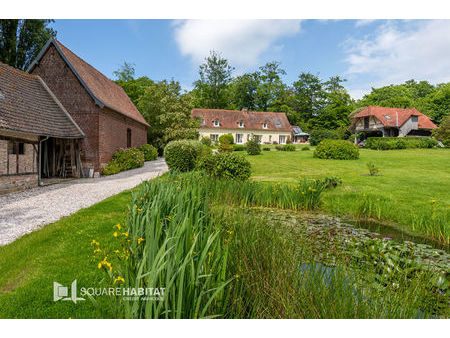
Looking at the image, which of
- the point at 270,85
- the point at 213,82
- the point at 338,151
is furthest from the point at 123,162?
the point at 270,85

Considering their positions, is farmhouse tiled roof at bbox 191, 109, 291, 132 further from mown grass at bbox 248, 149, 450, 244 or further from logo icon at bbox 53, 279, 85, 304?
logo icon at bbox 53, 279, 85, 304

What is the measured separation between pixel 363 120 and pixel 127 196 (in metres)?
40.5

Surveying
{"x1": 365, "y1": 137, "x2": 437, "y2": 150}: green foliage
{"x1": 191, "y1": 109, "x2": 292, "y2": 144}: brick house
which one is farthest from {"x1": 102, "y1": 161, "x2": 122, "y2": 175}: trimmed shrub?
{"x1": 191, "y1": 109, "x2": 292, "y2": 144}: brick house

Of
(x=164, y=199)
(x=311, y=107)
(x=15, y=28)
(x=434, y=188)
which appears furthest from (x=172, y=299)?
(x=311, y=107)

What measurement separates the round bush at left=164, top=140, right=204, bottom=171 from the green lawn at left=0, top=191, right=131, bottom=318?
22.8 ft

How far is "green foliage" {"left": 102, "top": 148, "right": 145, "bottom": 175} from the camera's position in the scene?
14881mm

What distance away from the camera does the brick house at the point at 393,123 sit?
32547mm

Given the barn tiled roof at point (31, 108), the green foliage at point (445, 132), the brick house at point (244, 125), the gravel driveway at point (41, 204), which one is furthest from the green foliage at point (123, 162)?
the green foliage at point (445, 132)

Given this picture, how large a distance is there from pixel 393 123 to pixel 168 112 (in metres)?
31.2

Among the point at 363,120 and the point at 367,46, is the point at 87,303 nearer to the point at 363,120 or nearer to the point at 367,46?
the point at 367,46

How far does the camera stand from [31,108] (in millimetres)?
11312

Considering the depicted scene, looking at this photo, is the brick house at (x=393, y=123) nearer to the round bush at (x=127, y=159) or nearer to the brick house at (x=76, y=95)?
the round bush at (x=127, y=159)

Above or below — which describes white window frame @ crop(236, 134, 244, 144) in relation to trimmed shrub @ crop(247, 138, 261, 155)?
above

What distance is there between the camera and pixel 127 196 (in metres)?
8.30
